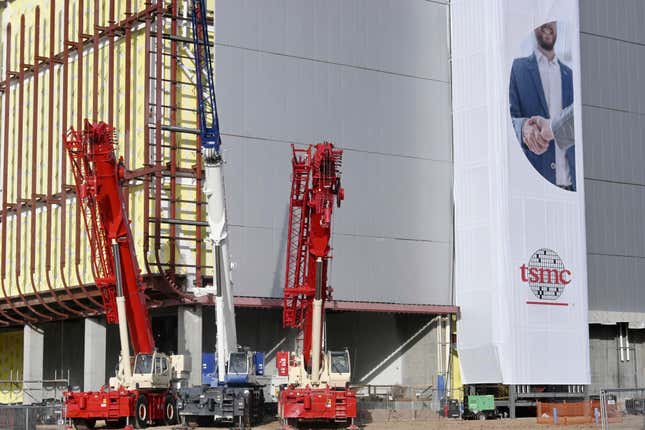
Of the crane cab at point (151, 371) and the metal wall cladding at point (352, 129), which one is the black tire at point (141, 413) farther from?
the metal wall cladding at point (352, 129)

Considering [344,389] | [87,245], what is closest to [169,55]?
[87,245]

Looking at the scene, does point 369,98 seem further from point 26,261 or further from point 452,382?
point 26,261

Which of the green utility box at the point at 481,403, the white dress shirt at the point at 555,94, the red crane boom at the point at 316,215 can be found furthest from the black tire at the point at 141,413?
the white dress shirt at the point at 555,94

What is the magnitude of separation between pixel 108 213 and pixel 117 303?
3.89 metres

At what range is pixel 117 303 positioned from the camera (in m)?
52.5

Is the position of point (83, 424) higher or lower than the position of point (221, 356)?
lower

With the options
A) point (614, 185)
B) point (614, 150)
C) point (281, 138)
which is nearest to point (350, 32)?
point (281, 138)

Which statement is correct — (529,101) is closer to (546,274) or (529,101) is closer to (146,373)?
(546,274)

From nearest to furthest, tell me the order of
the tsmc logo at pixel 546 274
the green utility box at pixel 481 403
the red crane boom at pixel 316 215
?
1. the red crane boom at pixel 316 215
2. the green utility box at pixel 481 403
3. the tsmc logo at pixel 546 274

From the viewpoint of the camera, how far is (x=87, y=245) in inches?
2672

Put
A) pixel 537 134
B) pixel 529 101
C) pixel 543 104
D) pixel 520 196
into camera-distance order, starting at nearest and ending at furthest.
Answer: pixel 520 196 → pixel 529 101 → pixel 537 134 → pixel 543 104

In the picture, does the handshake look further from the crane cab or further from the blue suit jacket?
the crane cab

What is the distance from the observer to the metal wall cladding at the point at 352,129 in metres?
64.1

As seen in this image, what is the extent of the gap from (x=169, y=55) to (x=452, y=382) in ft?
80.2
